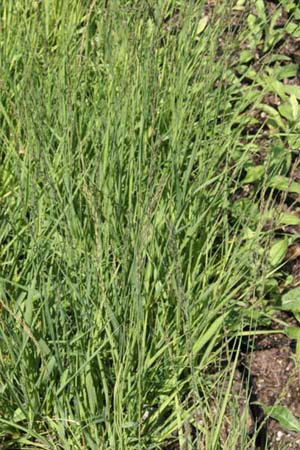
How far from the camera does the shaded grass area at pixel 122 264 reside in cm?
176

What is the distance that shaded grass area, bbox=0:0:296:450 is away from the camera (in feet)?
5.79

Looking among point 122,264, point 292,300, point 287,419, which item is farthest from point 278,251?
point 122,264

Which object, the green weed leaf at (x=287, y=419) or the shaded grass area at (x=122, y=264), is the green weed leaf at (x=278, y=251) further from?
the green weed leaf at (x=287, y=419)

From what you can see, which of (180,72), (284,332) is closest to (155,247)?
(284,332)

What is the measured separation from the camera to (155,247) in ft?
6.59

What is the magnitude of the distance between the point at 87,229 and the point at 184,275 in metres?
0.28

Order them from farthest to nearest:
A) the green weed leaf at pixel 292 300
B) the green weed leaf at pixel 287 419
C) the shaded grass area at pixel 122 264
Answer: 1. the green weed leaf at pixel 292 300
2. the green weed leaf at pixel 287 419
3. the shaded grass area at pixel 122 264

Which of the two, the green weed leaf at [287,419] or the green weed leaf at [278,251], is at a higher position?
the green weed leaf at [278,251]

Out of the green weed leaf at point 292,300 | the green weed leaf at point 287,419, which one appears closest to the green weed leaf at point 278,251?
the green weed leaf at point 292,300

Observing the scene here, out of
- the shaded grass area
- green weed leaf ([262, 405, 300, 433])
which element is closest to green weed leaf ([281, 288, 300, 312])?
the shaded grass area

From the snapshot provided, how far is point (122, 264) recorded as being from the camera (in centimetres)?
179

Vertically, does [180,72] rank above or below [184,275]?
above

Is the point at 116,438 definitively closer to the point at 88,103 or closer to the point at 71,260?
the point at 71,260

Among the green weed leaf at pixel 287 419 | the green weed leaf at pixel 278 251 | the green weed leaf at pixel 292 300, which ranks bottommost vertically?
the green weed leaf at pixel 287 419
